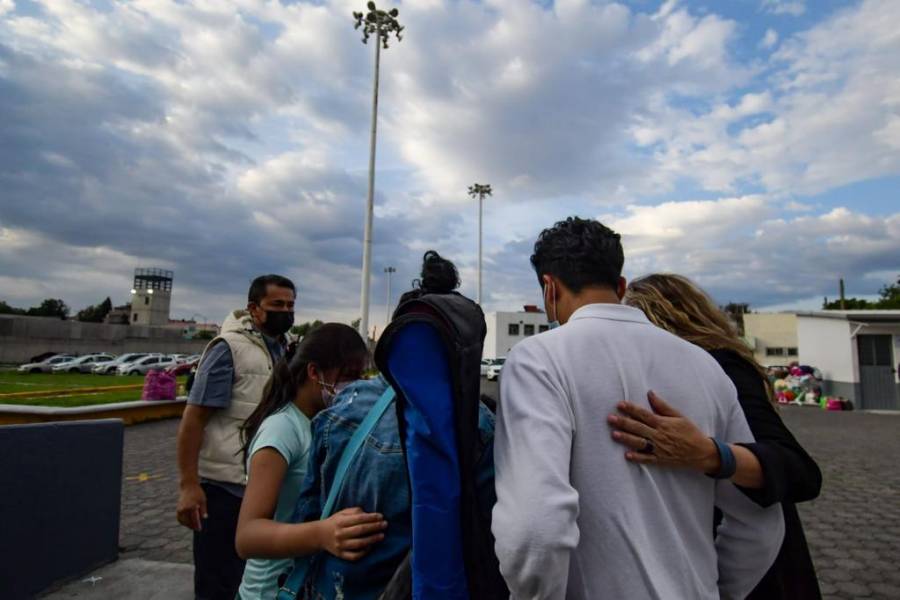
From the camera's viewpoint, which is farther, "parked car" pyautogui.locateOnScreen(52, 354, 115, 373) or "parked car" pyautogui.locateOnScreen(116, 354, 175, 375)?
"parked car" pyautogui.locateOnScreen(116, 354, 175, 375)

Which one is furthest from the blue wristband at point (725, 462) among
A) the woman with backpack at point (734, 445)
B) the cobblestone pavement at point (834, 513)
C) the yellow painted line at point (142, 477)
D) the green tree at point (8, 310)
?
the green tree at point (8, 310)

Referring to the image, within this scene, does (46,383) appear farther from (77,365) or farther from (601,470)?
(601,470)

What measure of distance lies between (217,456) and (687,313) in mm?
2445

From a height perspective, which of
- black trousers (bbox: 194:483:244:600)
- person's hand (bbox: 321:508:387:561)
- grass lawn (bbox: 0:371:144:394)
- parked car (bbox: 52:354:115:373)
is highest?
person's hand (bbox: 321:508:387:561)

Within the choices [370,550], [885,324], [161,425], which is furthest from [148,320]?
[370,550]

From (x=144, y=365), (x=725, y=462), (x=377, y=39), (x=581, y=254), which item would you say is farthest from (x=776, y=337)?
(x=581, y=254)

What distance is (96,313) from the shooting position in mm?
93500

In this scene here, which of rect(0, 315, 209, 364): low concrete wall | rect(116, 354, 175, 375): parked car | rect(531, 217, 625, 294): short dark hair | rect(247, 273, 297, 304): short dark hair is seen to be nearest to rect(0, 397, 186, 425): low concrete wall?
rect(247, 273, 297, 304): short dark hair

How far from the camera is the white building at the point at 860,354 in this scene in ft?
70.8

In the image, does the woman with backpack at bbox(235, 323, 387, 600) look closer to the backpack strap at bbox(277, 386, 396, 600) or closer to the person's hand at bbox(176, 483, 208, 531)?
the backpack strap at bbox(277, 386, 396, 600)

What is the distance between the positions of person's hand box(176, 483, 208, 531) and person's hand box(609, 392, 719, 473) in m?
2.36

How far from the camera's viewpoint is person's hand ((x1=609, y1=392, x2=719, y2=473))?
1.33 metres

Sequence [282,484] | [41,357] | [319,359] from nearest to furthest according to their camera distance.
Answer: [282,484], [319,359], [41,357]

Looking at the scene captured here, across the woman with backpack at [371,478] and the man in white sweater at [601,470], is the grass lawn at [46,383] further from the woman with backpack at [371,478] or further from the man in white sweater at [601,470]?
the man in white sweater at [601,470]
